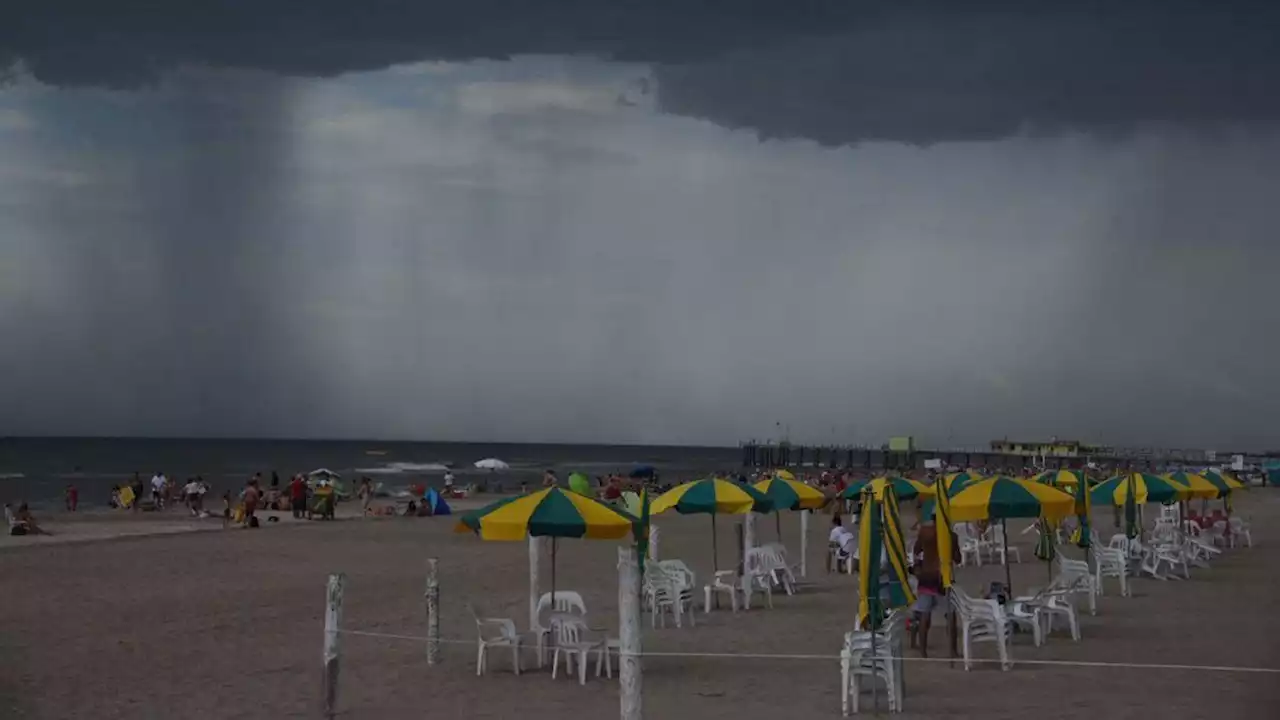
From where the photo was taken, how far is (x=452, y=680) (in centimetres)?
1209

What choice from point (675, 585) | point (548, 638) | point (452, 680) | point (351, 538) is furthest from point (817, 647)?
point (351, 538)

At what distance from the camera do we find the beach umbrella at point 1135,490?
21.5m

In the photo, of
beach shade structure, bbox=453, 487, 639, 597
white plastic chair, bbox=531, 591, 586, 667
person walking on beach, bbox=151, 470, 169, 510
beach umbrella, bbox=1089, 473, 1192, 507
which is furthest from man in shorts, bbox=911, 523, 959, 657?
person walking on beach, bbox=151, 470, 169, 510

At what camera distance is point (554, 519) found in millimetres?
11633

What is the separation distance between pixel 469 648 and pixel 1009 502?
6.16 metres

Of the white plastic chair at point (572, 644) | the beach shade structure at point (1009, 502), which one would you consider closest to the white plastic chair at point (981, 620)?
the beach shade structure at point (1009, 502)

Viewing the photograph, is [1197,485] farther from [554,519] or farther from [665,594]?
[554,519]

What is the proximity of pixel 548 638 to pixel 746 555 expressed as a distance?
6.06m

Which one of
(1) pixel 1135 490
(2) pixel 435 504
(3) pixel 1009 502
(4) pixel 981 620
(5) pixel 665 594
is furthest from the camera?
(2) pixel 435 504

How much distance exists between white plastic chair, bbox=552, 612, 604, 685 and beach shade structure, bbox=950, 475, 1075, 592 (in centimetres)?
432

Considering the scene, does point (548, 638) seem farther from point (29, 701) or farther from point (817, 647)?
point (29, 701)

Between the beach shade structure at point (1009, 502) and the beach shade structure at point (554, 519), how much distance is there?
414cm

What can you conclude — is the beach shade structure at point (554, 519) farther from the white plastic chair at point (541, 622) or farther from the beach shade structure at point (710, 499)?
the beach shade structure at point (710, 499)

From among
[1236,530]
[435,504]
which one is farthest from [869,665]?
[435,504]
